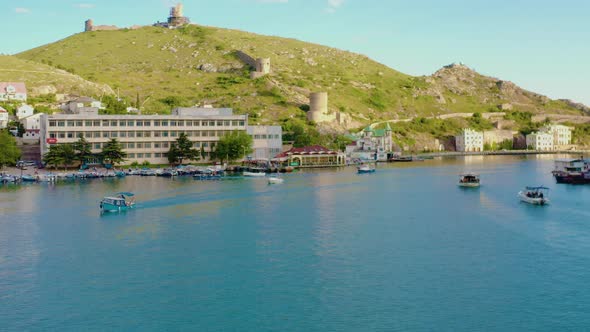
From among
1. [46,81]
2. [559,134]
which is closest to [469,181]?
[46,81]

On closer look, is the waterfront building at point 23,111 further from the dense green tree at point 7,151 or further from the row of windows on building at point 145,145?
the row of windows on building at point 145,145

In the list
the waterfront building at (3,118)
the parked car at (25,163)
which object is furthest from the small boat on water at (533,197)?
the waterfront building at (3,118)

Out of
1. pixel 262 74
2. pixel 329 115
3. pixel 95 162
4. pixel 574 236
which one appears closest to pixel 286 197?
pixel 574 236

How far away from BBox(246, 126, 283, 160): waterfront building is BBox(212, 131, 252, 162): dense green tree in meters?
6.47

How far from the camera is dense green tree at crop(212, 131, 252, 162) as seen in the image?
102188 mm

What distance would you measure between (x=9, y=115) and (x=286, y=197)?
71.1 meters

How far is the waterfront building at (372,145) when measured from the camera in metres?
128

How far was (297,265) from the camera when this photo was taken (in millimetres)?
34438

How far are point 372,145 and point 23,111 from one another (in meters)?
66.8

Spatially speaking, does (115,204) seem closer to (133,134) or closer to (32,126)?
(133,134)

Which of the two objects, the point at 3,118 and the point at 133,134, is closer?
the point at 133,134

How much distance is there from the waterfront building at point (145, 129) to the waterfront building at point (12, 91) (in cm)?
2551

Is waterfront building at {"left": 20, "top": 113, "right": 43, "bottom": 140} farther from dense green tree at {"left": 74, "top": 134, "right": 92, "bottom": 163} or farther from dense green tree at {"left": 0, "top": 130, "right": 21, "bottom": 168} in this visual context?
dense green tree at {"left": 74, "top": 134, "right": 92, "bottom": 163}

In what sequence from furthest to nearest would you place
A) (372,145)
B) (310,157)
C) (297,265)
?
1. (372,145)
2. (310,157)
3. (297,265)
